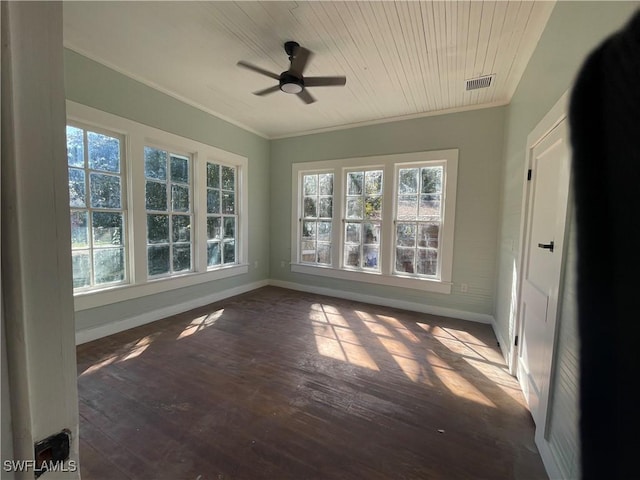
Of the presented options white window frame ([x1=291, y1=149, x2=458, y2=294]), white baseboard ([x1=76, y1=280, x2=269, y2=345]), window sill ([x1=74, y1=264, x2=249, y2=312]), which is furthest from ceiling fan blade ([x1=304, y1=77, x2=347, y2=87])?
white baseboard ([x1=76, y1=280, x2=269, y2=345])

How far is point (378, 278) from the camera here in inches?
162

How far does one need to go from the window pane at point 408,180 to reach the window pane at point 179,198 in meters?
3.08

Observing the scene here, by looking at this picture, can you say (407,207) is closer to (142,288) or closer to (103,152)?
(142,288)

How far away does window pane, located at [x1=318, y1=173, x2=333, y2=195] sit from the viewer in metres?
4.57

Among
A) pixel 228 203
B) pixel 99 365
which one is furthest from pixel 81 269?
pixel 228 203

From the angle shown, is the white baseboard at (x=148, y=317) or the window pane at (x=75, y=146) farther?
the white baseboard at (x=148, y=317)

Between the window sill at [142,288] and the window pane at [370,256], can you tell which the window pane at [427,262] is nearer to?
the window pane at [370,256]

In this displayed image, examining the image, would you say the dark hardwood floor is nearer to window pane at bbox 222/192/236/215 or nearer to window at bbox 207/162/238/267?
window at bbox 207/162/238/267

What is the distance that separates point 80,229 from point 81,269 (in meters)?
0.41

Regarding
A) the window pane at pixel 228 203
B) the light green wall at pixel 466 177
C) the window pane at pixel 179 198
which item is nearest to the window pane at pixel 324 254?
the light green wall at pixel 466 177

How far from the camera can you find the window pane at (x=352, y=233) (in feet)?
14.3

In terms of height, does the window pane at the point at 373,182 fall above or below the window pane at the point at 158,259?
above

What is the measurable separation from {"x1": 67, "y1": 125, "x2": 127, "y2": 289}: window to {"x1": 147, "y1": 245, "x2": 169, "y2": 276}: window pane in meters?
0.28

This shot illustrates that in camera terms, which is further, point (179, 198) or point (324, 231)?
point (324, 231)
